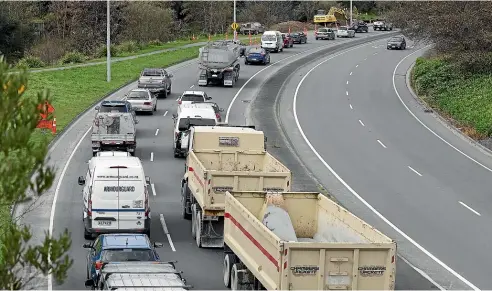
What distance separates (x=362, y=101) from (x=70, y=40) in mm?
36369

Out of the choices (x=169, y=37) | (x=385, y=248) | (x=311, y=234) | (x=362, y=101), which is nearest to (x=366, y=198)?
(x=311, y=234)

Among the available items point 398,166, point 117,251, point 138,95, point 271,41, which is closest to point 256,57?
point 271,41

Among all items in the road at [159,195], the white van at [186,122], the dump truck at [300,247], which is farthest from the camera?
the white van at [186,122]

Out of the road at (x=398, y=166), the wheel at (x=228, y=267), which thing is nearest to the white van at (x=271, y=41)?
the road at (x=398, y=166)

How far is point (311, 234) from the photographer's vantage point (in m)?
23.9

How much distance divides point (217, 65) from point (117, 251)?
4009 centimetres

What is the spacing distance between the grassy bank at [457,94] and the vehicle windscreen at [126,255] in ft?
93.2

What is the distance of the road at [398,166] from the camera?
29109mm

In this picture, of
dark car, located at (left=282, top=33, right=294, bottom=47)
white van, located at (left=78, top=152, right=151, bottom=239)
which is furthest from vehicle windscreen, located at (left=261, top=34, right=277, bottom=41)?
white van, located at (left=78, top=152, right=151, bottom=239)

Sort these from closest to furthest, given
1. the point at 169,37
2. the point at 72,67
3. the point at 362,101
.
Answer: the point at 362,101 → the point at 72,67 → the point at 169,37

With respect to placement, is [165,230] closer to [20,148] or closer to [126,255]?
[126,255]

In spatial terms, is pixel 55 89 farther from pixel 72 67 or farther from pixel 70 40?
pixel 70 40

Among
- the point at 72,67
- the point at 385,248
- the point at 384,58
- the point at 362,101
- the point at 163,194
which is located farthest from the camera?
the point at 384,58

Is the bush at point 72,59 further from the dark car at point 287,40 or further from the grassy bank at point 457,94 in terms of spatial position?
the grassy bank at point 457,94
